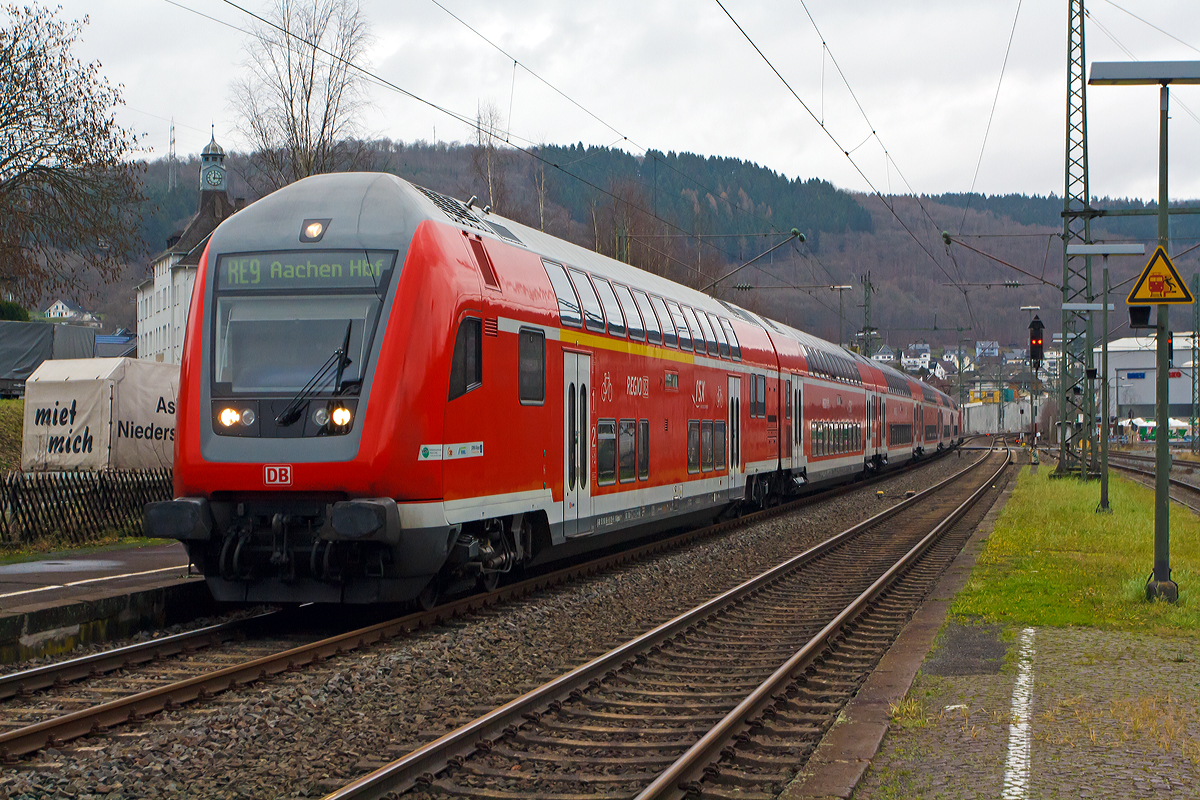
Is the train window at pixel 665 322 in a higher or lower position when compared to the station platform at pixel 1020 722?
higher

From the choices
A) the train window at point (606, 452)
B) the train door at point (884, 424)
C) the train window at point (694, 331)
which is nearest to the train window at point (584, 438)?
the train window at point (606, 452)

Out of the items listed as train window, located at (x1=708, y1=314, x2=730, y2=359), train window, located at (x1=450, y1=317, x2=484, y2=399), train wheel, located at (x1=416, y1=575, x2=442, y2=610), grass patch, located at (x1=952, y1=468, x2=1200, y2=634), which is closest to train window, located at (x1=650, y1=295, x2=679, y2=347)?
train window, located at (x1=708, y1=314, x2=730, y2=359)

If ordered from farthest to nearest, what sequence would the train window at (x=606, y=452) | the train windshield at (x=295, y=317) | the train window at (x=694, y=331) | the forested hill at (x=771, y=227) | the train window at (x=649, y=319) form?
the forested hill at (x=771, y=227)
the train window at (x=694, y=331)
the train window at (x=649, y=319)
the train window at (x=606, y=452)
the train windshield at (x=295, y=317)

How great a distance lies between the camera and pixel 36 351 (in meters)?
36.0

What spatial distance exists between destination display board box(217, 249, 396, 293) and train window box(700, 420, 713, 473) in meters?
8.98

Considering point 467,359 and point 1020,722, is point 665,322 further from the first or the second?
point 1020,722

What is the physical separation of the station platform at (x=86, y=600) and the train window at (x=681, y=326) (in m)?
7.68

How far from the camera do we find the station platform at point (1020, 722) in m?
5.71

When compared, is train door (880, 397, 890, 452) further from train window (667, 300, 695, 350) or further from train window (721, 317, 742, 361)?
train window (667, 300, 695, 350)

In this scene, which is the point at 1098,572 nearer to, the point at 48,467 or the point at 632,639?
the point at 632,639

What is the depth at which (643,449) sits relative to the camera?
50.6ft

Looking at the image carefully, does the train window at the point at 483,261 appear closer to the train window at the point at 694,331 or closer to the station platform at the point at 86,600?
the station platform at the point at 86,600


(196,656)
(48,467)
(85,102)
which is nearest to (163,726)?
(196,656)

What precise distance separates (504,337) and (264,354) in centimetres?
234
